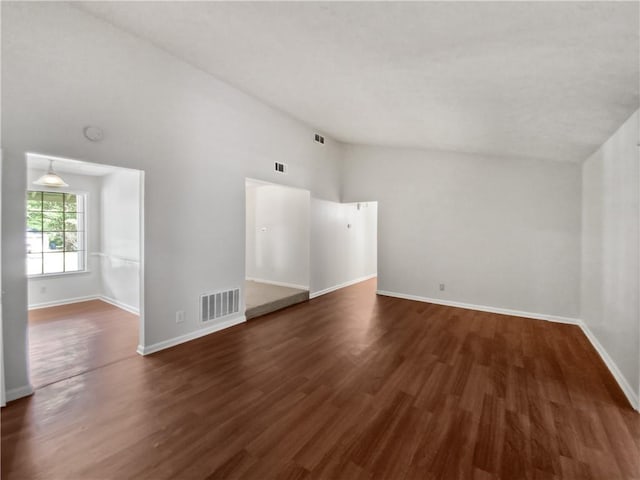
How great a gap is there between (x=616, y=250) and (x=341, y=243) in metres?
4.71

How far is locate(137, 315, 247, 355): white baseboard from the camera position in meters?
3.28

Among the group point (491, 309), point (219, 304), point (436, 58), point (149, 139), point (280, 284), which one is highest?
point (436, 58)

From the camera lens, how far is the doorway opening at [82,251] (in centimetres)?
432

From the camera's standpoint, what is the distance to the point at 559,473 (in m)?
1.76

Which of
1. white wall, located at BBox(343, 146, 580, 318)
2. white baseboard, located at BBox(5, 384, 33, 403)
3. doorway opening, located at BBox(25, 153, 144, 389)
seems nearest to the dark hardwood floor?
white baseboard, located at BBox(5, 384, 33, 403)

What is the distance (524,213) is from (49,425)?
645 centimetres

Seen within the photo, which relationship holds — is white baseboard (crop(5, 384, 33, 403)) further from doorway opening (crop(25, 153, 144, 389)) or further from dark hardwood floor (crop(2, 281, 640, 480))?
doorway opening (crop(25, 153, 144, 389))

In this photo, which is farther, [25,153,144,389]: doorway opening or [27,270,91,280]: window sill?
[27,270,91,280]: window sill

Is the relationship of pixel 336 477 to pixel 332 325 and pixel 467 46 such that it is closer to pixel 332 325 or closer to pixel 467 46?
pixel 332 325

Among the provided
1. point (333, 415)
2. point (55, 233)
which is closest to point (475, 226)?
point (333, 415)

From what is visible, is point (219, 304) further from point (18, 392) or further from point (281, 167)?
point (281, 167)

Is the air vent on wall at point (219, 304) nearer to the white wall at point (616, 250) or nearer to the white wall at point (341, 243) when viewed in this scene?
the white wall at point (341, 243)

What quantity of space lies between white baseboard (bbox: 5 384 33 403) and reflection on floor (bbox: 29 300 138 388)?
0.15 meters

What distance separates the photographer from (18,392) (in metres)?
2.40
